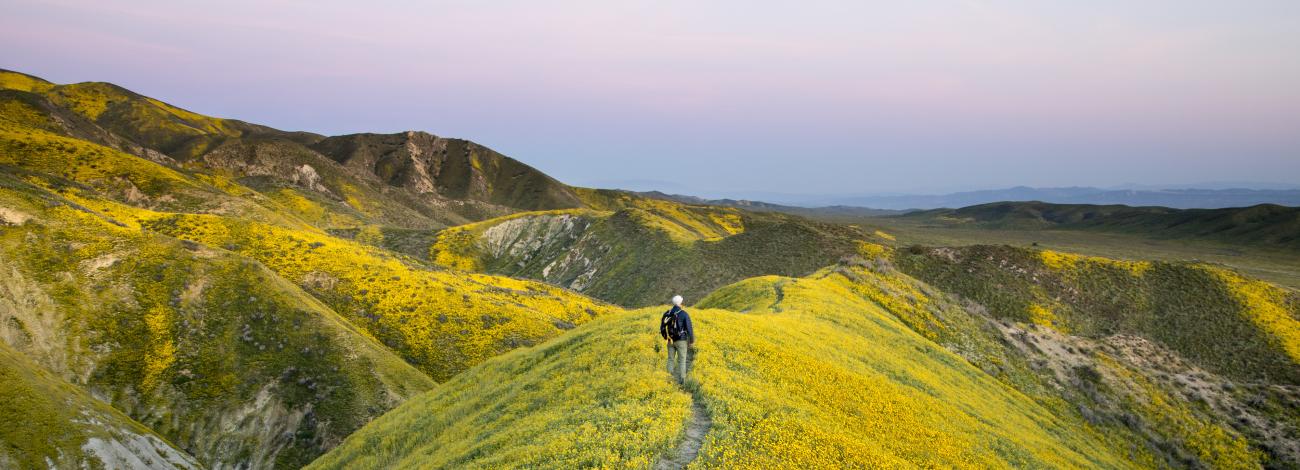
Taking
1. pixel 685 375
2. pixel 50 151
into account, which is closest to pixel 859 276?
pixel 685 375

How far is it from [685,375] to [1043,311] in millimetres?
65904

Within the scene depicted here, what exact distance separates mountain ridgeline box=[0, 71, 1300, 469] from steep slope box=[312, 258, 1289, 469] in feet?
0.46

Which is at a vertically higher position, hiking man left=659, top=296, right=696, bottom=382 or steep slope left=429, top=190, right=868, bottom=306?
hiking man left=659, top=296, right=696, bottom=382

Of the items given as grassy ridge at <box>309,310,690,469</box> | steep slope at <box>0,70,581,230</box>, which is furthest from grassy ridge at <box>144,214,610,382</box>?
steep slope at <box>0,70,581,230</box>

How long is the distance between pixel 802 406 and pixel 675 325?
4620mm

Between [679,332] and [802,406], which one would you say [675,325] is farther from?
[802,406]

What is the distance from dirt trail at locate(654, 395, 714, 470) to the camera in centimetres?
1258

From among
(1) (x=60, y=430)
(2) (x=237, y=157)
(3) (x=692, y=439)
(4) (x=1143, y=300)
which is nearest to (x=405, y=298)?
(1) (x=60, y=430)

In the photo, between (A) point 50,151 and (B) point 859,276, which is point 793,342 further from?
(A) point 50,151

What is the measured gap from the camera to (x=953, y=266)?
75.7 m

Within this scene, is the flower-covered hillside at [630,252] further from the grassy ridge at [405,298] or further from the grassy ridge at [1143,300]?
the grassy ridge at [405,298]

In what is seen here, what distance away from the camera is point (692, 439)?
13.9 meters

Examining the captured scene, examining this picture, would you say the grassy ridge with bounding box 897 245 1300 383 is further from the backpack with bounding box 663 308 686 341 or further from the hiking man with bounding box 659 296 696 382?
the backpack with bounding box 663 308 686 341

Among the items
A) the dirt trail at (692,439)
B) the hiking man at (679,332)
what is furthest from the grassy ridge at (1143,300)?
the dirt trail at (692,439)
